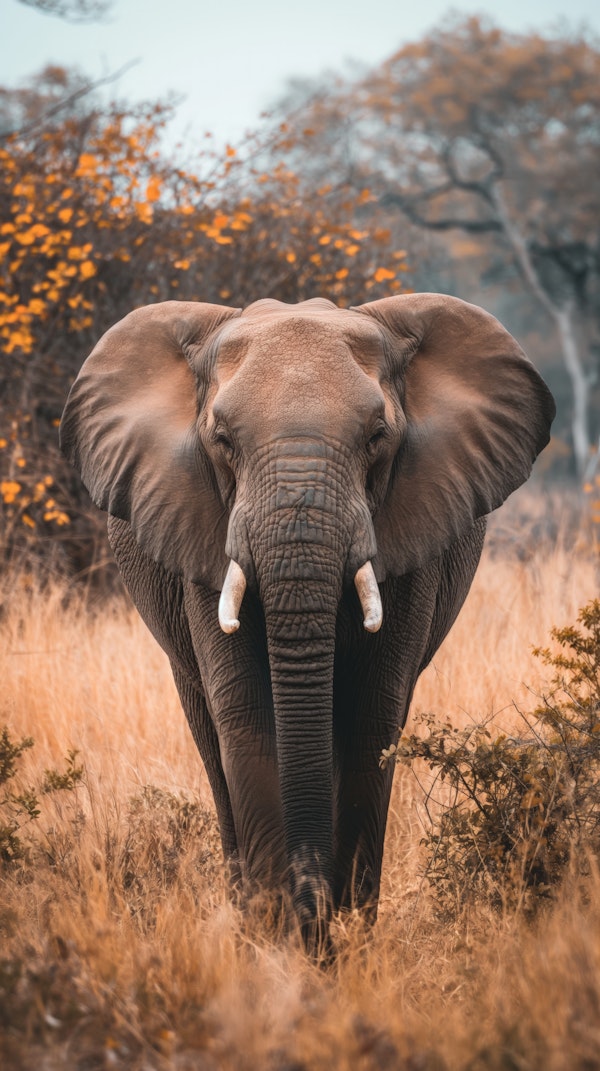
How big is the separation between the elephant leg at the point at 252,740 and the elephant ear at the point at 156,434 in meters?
0.22

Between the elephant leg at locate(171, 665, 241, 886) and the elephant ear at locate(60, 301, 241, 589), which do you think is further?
A: the elephant leg at locate(171, 665, 241, 886)

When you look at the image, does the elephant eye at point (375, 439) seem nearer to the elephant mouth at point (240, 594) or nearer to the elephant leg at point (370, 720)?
the elephant mouth at point (240, 594)

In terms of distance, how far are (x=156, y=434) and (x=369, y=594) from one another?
3.37 ft

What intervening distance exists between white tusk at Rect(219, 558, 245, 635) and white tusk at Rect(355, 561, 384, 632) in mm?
326

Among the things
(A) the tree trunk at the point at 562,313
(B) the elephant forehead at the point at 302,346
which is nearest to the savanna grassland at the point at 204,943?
(B) the elephant forehead at the point at 302,346

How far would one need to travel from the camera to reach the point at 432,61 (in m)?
27.0

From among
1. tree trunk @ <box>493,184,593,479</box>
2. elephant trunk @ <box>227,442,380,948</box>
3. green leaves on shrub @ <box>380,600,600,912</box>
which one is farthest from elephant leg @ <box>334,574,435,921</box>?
tree trunk @ <box>493,184,593,479</box>

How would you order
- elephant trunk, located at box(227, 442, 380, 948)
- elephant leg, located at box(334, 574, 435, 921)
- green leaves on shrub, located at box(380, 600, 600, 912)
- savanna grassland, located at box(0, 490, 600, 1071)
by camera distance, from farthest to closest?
elephant leg, located at box(334, 574, 435, 921)
green leaves on shrub, located at box(380, 600, 600, 912)
elephant trunk, located at box(227, 442, 380, 948)
savanna grassland, located at box(0, 490, 600, 1071)

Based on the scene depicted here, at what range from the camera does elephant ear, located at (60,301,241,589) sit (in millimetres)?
4223

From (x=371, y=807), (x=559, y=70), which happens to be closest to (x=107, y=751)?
(x=371, y=807)

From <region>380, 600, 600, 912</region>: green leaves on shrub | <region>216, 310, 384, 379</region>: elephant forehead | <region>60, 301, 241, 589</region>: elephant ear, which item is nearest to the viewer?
<region>216, 310, 384, 379</region>: elephant forehead

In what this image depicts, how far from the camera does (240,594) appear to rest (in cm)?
380

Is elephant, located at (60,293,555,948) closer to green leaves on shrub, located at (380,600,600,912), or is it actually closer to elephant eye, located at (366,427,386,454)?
elephant eye, located at (366,427,386,454)

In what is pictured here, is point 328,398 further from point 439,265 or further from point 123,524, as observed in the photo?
point 439,265
